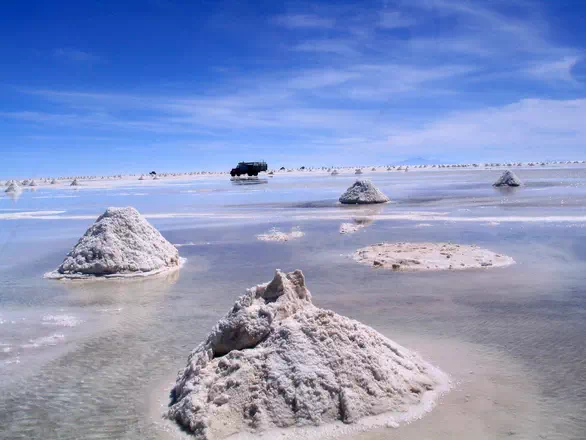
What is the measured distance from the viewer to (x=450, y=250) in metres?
11.5

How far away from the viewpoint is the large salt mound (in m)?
4.34

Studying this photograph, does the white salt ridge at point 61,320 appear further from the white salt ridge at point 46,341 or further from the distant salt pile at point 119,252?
the distant salt pile at point 119,252

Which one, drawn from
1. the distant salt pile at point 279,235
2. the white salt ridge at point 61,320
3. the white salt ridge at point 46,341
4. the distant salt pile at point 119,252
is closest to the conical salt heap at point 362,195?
the distant salt pile at point 279,235

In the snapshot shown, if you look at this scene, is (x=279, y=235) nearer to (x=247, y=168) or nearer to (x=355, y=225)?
(x=355, y=225)

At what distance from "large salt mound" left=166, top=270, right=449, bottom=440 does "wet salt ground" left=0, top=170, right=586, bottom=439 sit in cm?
26

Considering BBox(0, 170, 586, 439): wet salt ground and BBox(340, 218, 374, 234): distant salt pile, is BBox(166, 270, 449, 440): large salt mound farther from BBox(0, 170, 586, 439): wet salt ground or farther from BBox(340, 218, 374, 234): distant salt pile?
BBox(340, 218, 374, 234): distant salt pile

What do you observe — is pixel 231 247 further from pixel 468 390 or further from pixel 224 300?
pixel 468 390

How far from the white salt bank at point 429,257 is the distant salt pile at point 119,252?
408 centimetres

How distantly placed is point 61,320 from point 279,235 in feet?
26.1

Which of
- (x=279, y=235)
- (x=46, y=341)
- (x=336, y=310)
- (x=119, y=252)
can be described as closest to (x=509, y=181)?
(x=279, y=235)

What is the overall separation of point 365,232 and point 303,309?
10.1m

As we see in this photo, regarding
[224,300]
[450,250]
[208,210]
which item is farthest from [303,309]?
[208,210]

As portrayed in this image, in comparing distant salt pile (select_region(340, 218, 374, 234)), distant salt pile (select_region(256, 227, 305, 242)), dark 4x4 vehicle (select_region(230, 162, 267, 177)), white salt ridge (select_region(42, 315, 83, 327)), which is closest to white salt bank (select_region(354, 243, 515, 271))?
distant salt pile (select_region(256, 227, 305, 242))

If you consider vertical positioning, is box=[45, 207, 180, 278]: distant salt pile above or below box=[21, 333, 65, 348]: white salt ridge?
above
